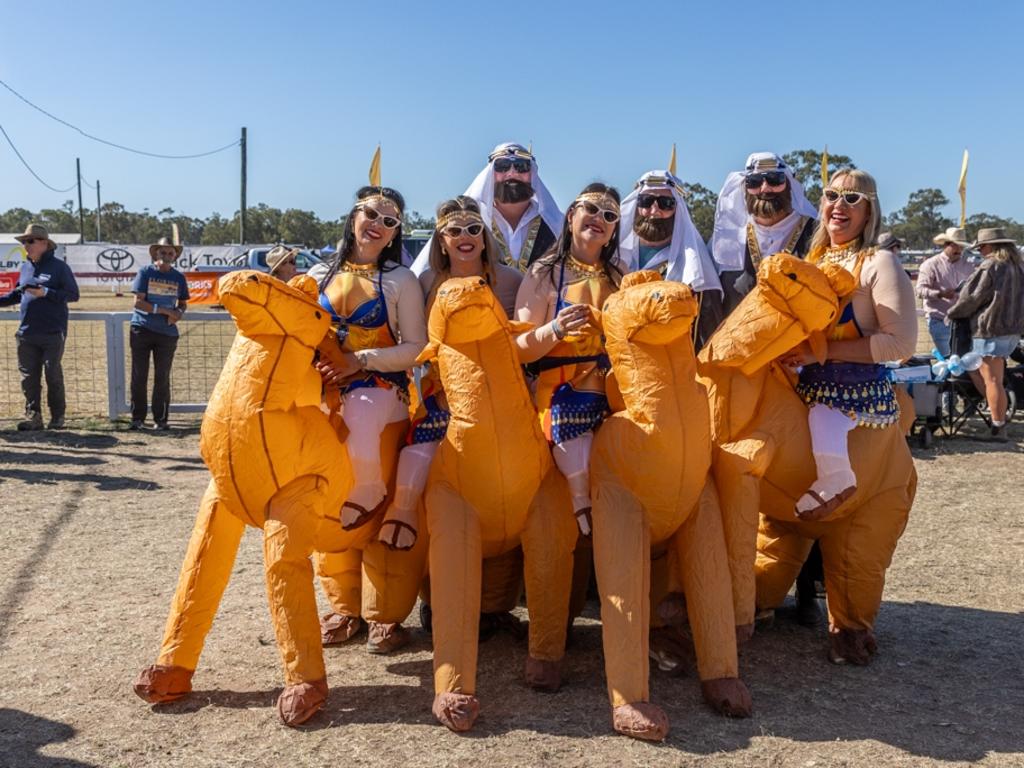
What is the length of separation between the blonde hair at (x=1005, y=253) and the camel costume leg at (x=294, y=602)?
8266 millimetres

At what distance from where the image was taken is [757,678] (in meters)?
3.99

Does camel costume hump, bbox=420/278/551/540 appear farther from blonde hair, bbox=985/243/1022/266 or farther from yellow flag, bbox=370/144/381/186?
blonde hair, bbox=985/243/1022/266

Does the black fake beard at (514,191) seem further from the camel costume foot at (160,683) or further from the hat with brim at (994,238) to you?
the hat with brim at (994,238)

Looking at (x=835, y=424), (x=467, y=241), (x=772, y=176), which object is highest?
(x=772, y=176)

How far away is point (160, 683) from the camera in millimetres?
3566

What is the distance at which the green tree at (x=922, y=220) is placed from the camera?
52125 millimetres

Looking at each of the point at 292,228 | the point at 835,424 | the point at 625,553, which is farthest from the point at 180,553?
the point at 292,228

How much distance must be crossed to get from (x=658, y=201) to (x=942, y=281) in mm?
7227

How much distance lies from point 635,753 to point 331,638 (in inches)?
64.7

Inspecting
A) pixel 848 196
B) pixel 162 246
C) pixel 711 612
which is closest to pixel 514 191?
pixel 848 196

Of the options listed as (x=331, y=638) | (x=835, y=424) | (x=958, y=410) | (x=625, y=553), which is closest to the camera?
(x=625, y=553)

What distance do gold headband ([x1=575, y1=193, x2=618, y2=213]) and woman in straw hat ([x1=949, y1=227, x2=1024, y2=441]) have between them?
6767mm

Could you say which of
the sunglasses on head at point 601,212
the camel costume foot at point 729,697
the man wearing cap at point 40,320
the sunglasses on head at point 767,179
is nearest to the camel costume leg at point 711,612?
the camel costume foot at point 729,697

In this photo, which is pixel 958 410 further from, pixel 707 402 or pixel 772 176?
pixel 707 402
